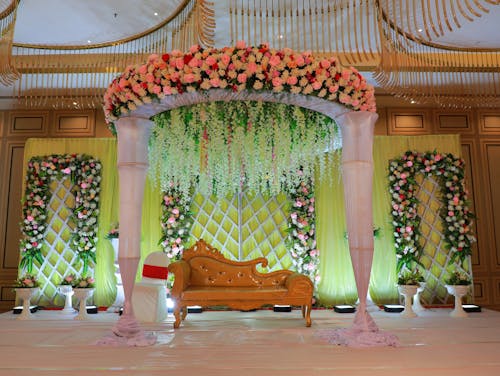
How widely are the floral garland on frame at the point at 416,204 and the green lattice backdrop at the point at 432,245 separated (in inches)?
3.3

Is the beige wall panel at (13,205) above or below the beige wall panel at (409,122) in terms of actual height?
below

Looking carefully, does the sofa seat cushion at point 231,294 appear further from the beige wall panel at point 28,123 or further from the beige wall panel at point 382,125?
the beige wall panel at point 28,123

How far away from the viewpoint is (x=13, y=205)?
6.17 meters

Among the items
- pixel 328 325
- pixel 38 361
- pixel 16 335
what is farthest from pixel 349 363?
pixel 16 335

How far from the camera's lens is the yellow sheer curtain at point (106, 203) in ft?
19.2

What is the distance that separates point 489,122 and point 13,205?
7096 mm

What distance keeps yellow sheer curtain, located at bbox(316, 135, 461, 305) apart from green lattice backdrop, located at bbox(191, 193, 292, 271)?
554mm

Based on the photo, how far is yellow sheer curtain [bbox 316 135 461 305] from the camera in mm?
5895

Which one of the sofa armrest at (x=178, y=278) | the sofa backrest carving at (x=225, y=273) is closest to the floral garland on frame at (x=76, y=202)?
the sofa backrest carving at (x=225, y=273)

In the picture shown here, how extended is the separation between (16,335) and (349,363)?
299 cm

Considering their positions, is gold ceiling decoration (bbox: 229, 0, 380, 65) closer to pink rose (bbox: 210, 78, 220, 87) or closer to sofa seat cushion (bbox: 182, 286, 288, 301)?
pink rose (bbox: 210, 78, 220, 87)

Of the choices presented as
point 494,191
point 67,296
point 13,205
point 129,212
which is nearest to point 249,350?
point 129,212

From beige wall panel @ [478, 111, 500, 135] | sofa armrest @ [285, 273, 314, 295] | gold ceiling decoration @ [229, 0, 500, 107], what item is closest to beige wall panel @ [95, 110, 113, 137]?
gold ceiling decoration @ [229, 0, 500, 107]

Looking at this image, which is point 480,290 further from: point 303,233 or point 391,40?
point 391,40
